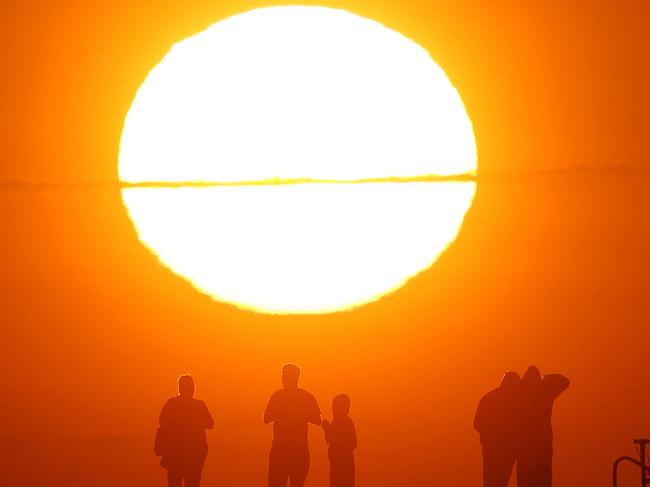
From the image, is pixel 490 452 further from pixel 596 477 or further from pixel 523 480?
pixel 596 477

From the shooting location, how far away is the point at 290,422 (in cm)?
1981

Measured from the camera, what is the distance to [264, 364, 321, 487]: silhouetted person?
64.8ft

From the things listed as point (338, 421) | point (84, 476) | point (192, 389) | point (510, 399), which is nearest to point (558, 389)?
point (510, 399)

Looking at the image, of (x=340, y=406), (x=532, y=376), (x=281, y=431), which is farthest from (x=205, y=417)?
(x=532, y=376)

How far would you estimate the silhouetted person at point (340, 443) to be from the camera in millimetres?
19781

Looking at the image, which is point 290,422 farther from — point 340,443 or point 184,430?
point 184,430

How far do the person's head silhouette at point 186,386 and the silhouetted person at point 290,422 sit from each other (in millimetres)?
855

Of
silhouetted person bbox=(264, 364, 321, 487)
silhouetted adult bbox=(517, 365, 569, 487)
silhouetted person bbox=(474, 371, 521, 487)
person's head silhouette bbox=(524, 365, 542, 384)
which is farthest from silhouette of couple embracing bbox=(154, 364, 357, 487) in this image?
person's head silhouette bbox=(524, 365, 542, 384)

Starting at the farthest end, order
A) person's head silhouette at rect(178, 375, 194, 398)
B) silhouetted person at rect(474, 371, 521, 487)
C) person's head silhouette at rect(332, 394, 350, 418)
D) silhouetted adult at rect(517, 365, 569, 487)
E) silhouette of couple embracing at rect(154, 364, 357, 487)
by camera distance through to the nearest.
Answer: person's head silhouette at rect(332, 394, 350, 418)
silhouette of couple embracing at rect(154, 364, 357, 487)
person's head silhouette at rect(178, 375, 194, 398)
silhouetted person at rect(474, 371, 521, 487)
silhouetted adult at rect(517, 365, 569, 487)

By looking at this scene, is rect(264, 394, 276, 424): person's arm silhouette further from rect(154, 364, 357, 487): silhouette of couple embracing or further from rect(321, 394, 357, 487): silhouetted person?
rect(321, 394, 357, 487): silhouetted person

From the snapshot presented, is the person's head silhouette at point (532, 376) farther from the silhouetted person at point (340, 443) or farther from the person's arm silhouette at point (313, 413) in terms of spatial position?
the person's arm silhouette at point (313, 413)

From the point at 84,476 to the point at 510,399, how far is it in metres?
10.2

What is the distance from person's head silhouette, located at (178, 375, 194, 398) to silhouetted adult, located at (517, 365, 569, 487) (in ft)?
11.7

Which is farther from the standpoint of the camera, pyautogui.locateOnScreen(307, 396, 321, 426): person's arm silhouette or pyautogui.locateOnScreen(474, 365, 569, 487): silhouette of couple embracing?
pyautogui.locateOnScreen(307, 396, 321, 426): person's arm silhouette
